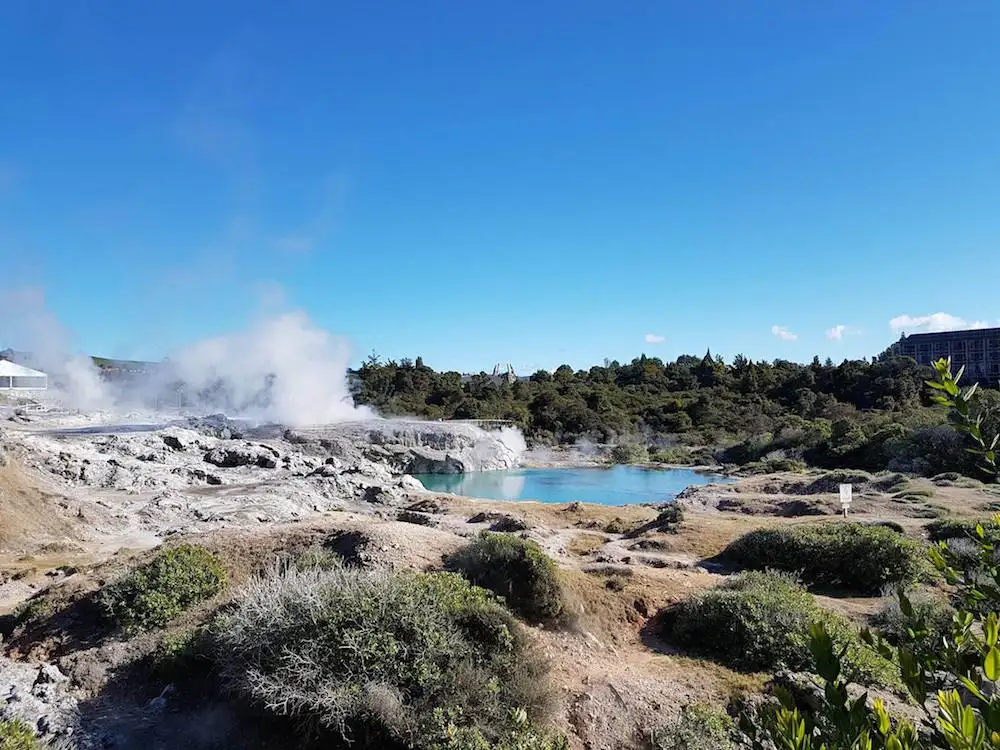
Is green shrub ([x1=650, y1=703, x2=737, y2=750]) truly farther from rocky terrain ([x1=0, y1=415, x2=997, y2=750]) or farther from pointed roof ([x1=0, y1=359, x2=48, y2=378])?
pointed roof ([x1=0, y1=359, x2=48, y2=378])

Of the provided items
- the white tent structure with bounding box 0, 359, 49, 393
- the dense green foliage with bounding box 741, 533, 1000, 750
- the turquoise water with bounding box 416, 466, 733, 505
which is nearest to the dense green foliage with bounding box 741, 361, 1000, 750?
the dense green foliage with bounding box 741, 533, 1000, 750

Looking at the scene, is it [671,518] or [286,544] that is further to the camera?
[671,518]

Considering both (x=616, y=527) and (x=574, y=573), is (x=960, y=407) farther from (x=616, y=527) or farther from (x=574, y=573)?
(x=616, y=527)

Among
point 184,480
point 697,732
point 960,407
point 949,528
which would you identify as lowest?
point 184,480

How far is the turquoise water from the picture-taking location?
33000mm

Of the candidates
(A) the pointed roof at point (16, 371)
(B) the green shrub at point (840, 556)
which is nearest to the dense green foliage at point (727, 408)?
(B) the green shrub at point (840, 556)

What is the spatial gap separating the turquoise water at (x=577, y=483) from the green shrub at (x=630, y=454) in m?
1.96

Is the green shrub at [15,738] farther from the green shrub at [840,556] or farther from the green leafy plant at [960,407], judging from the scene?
the green shrub at [840,556]

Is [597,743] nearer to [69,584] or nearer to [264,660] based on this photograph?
[264,660]

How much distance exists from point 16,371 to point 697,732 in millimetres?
76593

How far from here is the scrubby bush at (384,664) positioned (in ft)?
17.2

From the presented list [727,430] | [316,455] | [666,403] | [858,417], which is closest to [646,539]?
[316,455]

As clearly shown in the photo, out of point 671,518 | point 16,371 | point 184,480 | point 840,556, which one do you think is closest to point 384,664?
point 840,556

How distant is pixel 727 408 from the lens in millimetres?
59438
